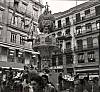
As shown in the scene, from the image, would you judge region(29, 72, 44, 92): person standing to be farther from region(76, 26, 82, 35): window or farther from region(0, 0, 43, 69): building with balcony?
region(76, 26, 82, 35): window

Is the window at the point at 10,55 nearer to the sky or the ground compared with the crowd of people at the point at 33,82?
nearer to the sky

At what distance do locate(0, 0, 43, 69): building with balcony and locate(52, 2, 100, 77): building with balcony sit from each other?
4625 mm

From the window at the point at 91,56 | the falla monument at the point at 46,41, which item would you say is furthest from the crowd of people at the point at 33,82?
the window at the point at 91,56

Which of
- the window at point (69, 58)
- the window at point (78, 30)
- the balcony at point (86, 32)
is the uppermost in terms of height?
the window at point (78, 30)

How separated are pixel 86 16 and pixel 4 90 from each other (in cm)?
2396

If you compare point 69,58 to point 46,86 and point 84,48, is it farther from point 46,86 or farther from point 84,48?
point 46,86

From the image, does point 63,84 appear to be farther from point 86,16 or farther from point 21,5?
point 86,16

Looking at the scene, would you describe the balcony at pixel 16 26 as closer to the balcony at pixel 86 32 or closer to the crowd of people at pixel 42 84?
the balcony at pixel 86 32

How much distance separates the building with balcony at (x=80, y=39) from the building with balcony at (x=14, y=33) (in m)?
4.63

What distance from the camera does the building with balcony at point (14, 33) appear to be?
2259 cm

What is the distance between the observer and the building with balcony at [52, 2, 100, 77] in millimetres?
27839

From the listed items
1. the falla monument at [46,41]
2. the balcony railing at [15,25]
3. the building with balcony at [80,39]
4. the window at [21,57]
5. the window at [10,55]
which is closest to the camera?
the falla monument at [46,41]

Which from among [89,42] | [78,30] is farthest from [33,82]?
[78,30]

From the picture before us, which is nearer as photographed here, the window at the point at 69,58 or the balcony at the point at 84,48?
the balcony at the point at 84,48
